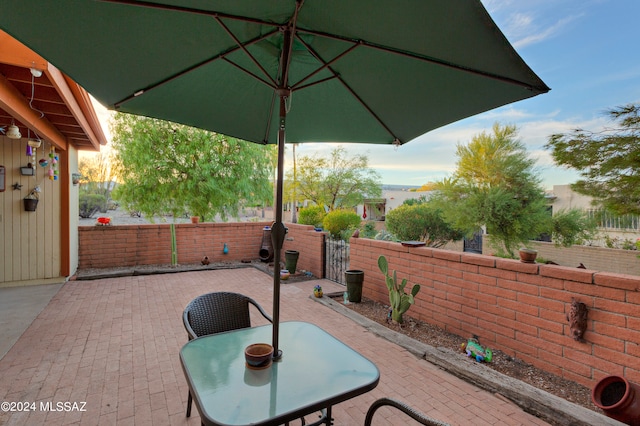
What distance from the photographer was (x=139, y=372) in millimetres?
2629

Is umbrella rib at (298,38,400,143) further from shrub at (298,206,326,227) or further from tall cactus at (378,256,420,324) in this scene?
shrub at (298,206,326,227)

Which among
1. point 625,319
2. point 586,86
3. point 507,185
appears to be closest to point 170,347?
point 625,319

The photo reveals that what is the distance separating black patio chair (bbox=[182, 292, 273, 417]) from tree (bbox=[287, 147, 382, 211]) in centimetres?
1447

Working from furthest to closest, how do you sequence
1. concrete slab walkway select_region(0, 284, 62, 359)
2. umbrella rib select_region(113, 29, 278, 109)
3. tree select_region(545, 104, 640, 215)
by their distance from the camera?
tree select_region(545, 104, 640, 215) → concrete slab walkway select_region(0, 284, 62, 359) → umbrella rib select_region(113, 29, 278, 109)

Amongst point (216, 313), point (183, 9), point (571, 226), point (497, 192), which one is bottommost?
point (216, 313)

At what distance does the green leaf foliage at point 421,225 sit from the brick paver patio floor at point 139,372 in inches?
292

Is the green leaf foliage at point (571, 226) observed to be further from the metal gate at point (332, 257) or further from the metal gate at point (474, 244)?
the metal gate at point (332, 257)

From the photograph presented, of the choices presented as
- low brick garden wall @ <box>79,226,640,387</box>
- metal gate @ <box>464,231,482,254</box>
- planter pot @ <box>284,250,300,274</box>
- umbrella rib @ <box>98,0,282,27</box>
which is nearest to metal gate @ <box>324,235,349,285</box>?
planter pot @ <box>284,250,300,274</box>

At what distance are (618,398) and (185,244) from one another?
7.29 metres

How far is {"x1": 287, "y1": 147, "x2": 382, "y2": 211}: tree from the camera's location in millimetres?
16906

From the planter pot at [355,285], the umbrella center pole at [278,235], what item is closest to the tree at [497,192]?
the planter pot at [355,285]

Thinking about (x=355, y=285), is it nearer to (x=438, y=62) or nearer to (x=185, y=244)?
(x=438, y=62)

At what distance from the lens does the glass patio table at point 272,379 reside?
1.12 m

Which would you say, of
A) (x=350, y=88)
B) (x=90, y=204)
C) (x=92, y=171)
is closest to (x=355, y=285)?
(x=350, y=88)
